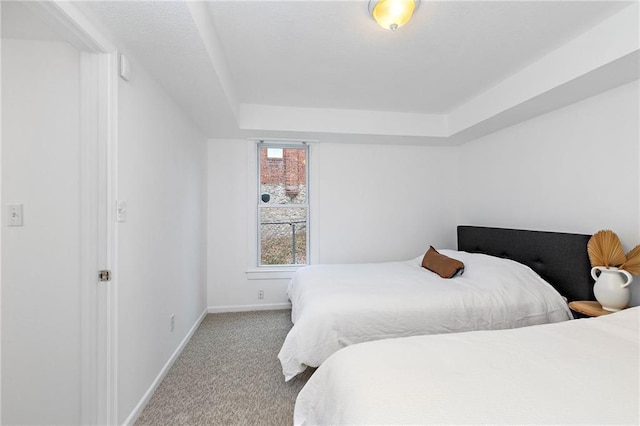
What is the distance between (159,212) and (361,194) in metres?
2.37

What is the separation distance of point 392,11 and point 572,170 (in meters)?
2.03

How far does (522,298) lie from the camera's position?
2043 mm

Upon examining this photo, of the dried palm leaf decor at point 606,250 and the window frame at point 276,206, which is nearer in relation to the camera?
the dried palm leaf decor at point 606,250

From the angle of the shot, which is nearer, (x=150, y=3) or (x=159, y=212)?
(x=150, y=3)

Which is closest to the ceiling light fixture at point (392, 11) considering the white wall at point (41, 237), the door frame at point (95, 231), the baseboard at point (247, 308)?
the door frame at point (95, 231)

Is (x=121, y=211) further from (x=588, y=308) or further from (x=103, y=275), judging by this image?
(x=588, y=308)

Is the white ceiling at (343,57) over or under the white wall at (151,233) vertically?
over

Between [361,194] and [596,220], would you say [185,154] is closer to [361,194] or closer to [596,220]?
[361,194]

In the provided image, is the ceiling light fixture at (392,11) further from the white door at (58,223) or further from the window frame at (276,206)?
the window frame at (276,206)

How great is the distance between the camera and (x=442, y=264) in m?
2.59

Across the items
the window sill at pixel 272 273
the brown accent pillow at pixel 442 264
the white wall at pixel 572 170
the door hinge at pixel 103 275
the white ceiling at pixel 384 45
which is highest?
the white ceiling at pixel 384 45

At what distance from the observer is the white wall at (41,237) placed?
1370 mm

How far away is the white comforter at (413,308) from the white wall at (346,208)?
1.27 metres

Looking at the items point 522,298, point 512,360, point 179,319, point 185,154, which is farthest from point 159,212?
point 522,298
